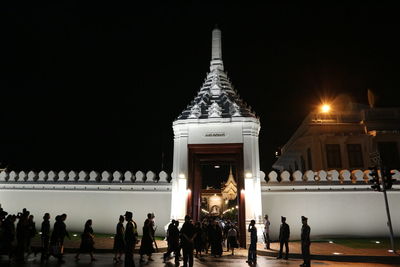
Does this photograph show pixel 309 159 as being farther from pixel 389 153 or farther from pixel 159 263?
pixel 159 263

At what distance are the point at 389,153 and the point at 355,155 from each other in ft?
8.63

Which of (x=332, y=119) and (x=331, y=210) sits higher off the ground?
(x=332, y=119)

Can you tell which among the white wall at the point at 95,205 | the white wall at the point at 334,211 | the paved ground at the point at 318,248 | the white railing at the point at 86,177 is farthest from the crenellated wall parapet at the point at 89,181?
the white wall at the point at 334,211

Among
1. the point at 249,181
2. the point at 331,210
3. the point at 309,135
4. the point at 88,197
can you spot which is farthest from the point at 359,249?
the point at 309,135

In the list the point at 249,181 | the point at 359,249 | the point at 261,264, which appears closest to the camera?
the point at 261,264

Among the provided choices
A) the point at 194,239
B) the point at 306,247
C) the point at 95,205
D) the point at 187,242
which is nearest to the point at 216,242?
the point at 194,239

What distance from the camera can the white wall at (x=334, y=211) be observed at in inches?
617

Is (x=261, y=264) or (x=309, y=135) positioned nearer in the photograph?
(x=261, y=264)

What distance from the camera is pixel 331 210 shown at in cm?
1592

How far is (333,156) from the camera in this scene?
2733 centimetres

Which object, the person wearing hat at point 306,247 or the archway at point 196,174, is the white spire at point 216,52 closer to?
the archway at point 196,174

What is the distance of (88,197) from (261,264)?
10928 millimetres

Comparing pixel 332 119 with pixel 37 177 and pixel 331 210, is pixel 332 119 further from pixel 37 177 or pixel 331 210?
pixel 37 177

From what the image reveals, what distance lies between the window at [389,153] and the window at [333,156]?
3317 millimetres
